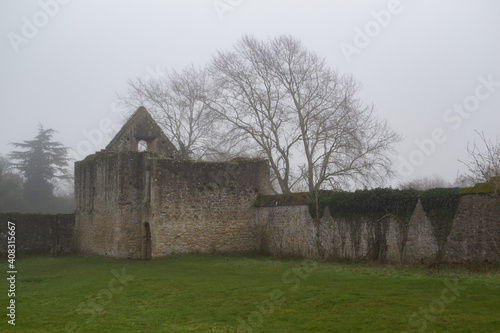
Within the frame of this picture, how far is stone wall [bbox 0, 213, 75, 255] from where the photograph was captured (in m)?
27.3

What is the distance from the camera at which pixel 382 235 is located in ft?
57.5

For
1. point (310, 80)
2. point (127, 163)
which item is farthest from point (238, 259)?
point (310, 80)

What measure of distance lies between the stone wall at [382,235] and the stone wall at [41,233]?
11614mm

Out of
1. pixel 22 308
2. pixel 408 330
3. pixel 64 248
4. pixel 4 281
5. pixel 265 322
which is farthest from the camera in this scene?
pixel 64 248

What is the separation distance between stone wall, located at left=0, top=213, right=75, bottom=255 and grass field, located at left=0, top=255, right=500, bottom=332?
459 inches

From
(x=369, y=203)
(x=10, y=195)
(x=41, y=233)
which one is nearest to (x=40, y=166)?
(x=10, y=195)

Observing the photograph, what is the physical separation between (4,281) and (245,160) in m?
11.6

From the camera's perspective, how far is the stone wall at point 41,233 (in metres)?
27.3

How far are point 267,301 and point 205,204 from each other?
481 inches

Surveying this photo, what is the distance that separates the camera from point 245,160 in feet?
79.7

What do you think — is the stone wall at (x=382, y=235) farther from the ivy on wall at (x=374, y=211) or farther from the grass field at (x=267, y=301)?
the grass field at (x=267, y=301)

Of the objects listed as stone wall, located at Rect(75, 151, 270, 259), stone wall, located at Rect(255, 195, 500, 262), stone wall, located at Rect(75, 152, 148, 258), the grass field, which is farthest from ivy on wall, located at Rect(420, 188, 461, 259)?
stone wall, located at Rect(75, 152, 148, 258)

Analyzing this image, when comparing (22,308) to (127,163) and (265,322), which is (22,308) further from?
(127,163)

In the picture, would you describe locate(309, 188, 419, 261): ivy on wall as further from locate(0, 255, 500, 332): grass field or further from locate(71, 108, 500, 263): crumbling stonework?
locate(0, 255, 500, 332): grass field
